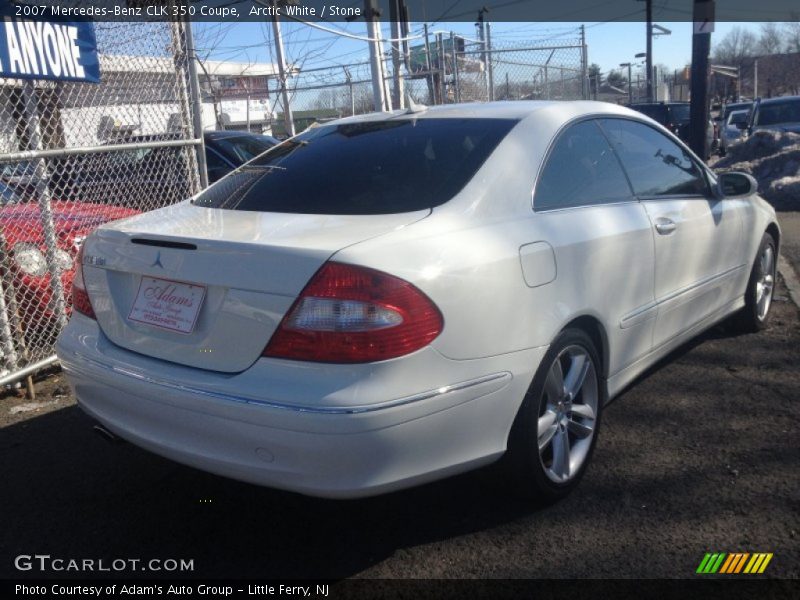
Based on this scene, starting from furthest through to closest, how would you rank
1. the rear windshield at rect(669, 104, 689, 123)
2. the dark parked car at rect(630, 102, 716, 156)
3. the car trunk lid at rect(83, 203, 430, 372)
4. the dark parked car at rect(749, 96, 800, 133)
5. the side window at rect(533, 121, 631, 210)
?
the rear windshield at rect(669, 104, 689, 123), the dark parked car at rect(630, 102, 716, 156), the dark parked car at rect(749, 96, 800, 133), the side window at rect(533, 121, 631, 210), the car trunk lid at rect(83, 203, 430, 372)

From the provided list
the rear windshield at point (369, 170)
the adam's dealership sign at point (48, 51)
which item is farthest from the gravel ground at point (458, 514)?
the adam's dealership sign at point (48, 51)

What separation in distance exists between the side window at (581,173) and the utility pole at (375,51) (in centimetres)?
851

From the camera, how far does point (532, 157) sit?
3.25 m

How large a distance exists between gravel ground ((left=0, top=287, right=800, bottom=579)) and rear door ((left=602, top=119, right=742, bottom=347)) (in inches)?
23.8

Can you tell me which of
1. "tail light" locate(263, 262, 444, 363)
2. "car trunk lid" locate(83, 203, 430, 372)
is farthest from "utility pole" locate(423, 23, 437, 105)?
"tail light" locate(263, 262, 444, 363)

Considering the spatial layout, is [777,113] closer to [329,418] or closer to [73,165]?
[73,165]

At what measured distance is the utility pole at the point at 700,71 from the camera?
912 cm

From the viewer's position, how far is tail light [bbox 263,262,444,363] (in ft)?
7.97

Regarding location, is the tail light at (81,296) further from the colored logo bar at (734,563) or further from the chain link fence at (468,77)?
the chain link fence at (468,77)

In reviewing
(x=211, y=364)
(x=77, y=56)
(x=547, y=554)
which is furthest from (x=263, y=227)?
(x=77, y=56)

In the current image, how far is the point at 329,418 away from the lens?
2373 millimetres

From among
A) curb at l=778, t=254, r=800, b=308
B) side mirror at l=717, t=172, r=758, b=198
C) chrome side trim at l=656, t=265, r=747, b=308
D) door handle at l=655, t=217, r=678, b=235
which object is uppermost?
side mirror at l=717, t=172, r=758, b=198

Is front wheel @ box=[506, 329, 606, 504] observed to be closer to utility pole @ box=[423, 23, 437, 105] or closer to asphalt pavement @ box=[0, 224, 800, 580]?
asphalt pavement @ box=[0, 224, 800, 580]

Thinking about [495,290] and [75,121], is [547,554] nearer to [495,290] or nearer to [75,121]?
[495,290]
